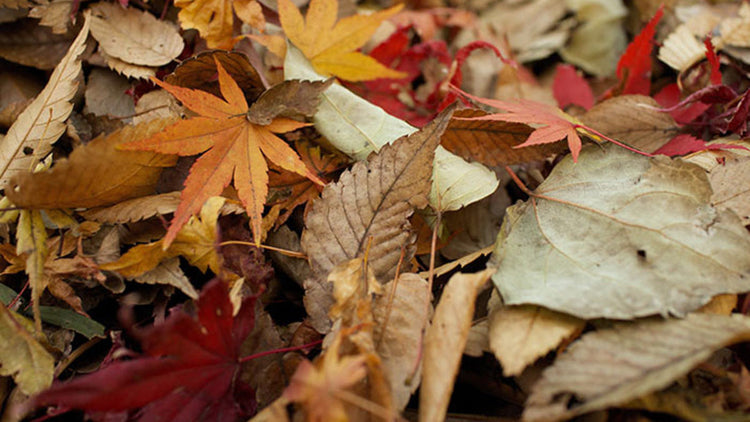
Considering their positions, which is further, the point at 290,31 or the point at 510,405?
the point at 290,31

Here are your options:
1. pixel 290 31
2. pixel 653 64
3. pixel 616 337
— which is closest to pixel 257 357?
pixel 616 337

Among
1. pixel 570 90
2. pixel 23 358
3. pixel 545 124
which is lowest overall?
pixel 23 358

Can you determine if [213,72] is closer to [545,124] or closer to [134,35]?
[134,35]

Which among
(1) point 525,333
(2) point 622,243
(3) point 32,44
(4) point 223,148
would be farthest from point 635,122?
(3) point 32,44

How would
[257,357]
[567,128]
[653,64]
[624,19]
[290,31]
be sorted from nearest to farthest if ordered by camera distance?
1. [257,357]
2. [567,128]
3. [290,31]
4. [653,64]
5. [624,19]

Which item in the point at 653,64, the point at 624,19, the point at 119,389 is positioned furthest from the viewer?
the point at 624,19

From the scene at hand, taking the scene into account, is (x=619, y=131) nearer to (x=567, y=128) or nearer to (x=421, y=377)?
(x=567, y=128)

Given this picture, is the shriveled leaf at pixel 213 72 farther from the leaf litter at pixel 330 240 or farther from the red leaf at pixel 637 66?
the red leaf at pixel 637 66
